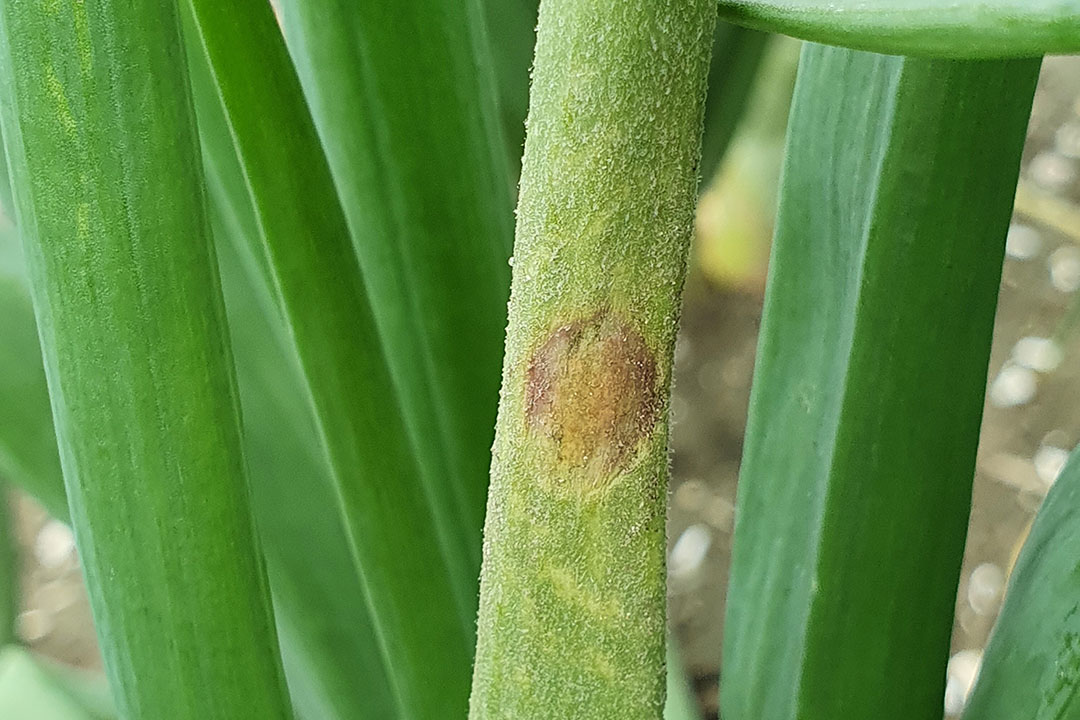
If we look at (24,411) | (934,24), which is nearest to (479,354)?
(24,411)

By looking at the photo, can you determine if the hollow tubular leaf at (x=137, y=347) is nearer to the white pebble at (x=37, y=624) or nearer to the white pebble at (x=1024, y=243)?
the white pebble at (x=37, y=624)

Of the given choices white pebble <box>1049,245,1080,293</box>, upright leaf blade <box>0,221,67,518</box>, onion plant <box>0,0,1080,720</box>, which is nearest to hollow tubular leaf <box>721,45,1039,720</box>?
onion plant <box>0,0,1080,720</box>

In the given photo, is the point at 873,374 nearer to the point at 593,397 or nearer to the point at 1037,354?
the point at 593,397

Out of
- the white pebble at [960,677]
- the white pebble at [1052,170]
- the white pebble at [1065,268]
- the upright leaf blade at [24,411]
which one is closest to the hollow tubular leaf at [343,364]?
the upright leaf blade at [24,411]

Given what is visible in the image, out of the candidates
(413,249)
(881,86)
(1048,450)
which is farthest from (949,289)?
(1048,450)

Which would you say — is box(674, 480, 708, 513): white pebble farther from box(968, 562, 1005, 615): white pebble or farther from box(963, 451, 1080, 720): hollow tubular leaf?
box(963, 451, 1080, 720): hollow tubular leaf

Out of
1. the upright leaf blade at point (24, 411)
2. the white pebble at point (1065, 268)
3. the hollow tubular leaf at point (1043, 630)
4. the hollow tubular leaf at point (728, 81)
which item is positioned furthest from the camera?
the white pebble at point (1065, 268)
